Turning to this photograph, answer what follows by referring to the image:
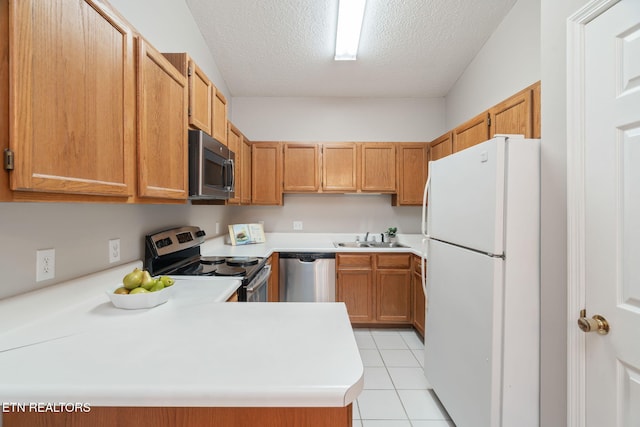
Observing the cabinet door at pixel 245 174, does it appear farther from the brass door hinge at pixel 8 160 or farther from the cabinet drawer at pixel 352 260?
the brass door hinge at pixel 8 160

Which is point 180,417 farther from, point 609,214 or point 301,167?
point 301,167

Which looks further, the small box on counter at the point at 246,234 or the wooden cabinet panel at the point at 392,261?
the small box on counter at the point at 246,234

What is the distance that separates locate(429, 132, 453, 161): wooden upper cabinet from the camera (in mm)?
2778

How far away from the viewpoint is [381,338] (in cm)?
290

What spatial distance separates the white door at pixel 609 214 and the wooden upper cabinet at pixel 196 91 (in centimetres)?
179

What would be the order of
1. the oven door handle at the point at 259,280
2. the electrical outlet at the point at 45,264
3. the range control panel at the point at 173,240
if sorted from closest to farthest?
the electrical outlet at the point at 45,264 < the range control panel at the point at 173,240 < the oven door handle at the point at 259,280

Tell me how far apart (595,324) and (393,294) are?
2123 millimetres

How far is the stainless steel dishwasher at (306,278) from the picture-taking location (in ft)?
9.96

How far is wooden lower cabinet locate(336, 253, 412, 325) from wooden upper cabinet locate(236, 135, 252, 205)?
1.20 m

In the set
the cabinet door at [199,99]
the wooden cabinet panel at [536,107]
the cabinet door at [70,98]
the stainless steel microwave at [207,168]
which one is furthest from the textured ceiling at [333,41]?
the cabinet door at [70,98]

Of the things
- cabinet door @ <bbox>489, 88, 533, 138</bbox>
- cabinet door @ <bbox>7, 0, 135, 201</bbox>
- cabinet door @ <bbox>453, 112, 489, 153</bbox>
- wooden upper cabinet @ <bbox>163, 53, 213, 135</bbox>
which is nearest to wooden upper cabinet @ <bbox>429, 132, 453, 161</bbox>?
cabinet door @ <bbox>453, 112, 489, 153</bbox>

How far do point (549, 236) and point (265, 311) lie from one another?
1.28m

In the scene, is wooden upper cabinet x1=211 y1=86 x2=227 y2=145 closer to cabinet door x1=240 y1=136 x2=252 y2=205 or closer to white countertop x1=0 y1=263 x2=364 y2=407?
cabinet door x1=240 y1=136 x2=252 y2=205

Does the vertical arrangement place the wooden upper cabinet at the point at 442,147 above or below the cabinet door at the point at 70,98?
above
